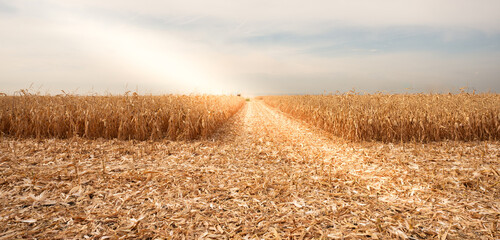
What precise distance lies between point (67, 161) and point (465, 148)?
11499 millimetres

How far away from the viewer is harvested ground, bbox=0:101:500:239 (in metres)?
3.31

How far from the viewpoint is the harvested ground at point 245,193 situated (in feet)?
10.9

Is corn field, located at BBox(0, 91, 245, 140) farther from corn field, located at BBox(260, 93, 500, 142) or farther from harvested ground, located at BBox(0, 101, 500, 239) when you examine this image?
corn field, located at BBox(260, 93, 500, 142)

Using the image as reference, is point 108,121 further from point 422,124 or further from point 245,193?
point 422,124

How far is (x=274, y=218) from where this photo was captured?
3551mm

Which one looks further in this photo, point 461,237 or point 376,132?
point 376,132

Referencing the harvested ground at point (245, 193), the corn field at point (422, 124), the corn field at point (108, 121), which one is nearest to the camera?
the harvested ground at point (245, 193)

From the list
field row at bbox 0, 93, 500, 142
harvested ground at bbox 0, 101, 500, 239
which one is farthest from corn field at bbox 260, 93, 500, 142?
harvested ground at bbox 0, 101, 500, 239

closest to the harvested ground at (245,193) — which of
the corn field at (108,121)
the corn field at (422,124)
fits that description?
the corn field at (108,121)

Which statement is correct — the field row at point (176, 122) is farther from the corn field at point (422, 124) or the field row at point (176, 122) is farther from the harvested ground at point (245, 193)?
the harvested ground at point (245, 193)

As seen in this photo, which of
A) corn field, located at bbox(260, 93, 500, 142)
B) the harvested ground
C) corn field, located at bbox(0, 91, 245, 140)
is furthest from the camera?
corn field, located at bbox(260, 93, 500, 142)

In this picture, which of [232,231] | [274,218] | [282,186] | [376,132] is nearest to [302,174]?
[282,186]

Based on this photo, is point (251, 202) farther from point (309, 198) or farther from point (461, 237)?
point (461, 237)

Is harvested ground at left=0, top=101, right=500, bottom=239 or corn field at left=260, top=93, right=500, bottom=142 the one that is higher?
corn field at left=260, top=93, right=500, bottom=142
